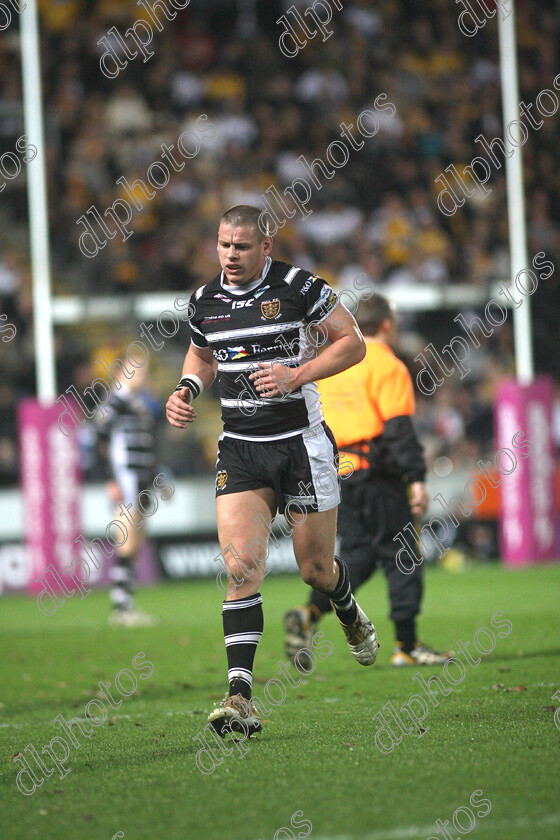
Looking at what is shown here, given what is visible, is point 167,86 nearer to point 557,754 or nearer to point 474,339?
point 474,339

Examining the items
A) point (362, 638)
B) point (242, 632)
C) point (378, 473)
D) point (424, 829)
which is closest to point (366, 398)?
point (378, 473)

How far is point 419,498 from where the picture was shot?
6926 mm

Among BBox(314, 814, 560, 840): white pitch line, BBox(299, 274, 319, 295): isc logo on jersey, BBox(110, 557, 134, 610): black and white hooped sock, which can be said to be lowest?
BBox(110, 557, 134, 610): black and white hooped sock

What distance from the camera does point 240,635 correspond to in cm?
498

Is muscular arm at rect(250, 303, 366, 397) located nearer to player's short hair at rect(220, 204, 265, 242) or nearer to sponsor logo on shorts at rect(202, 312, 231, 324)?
sponsor logo on shorts at rect(202, 312, 231, 324)

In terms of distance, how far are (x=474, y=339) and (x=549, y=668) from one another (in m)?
11.4

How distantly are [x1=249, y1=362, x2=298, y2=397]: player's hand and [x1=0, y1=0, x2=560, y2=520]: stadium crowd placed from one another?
36.0 feet

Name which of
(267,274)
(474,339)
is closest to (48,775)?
(267,274)

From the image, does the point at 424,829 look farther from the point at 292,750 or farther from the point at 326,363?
the point at 326,363

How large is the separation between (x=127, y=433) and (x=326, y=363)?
Answer: 21.2ft

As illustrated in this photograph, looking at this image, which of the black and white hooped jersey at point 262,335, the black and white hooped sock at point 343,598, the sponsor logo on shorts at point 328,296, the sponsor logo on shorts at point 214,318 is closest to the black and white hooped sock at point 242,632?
the black and white hooped sock at point 343,598

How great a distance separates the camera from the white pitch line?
10.8 ft

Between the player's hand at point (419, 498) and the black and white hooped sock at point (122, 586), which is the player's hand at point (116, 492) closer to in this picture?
the black and white hooped sock at point (122, 586)

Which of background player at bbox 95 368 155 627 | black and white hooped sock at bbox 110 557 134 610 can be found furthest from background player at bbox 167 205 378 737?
background player at bbox 95 368 155 627
